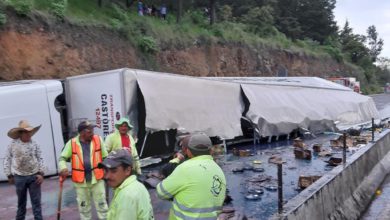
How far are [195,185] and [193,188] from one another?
0.03 meters

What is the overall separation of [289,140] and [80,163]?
12.7 m

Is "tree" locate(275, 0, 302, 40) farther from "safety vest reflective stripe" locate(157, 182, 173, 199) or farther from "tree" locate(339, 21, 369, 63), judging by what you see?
"safety vest reflective stripe" locate(157, 182, 173, 199)

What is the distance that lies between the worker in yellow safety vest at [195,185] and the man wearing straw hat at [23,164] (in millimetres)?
3232

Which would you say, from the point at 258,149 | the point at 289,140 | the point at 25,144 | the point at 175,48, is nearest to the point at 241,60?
the point at 175,48

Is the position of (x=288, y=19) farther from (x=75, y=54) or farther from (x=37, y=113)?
(x=37, y=113)

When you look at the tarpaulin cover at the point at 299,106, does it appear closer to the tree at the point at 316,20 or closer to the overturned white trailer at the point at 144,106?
the overturned white trailer at the point at 144,106

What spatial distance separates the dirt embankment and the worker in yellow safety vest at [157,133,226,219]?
13988 mm

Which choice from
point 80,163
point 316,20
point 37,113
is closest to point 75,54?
point 37,113

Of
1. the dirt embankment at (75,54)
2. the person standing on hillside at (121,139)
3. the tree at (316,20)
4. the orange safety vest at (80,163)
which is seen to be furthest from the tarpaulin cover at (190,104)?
the tree at (316,20)

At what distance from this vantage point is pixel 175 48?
2753cm

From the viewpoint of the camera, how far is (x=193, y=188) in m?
3.76

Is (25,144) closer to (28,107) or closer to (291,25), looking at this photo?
(28,107)

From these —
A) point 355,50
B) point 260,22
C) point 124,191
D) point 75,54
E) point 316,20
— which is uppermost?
point 316,20

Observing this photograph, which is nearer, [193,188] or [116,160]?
[116,160]
